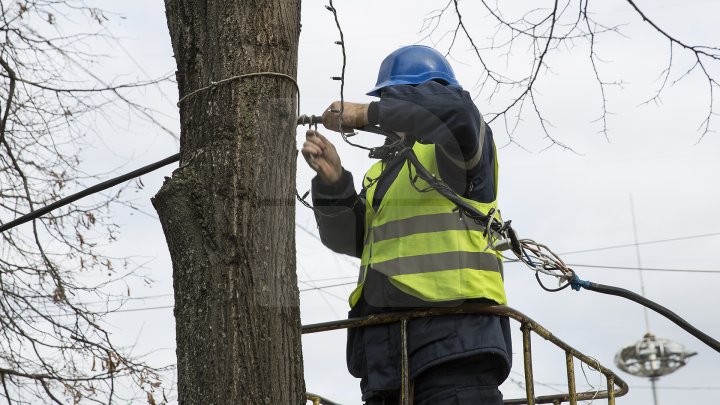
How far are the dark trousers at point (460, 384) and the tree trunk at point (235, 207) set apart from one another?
779 millimetres

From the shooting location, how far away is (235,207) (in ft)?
9.87

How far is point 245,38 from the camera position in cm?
316

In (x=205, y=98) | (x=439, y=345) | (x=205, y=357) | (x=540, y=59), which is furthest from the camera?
(x=540, y=59)

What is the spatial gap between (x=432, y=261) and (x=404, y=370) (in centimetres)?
39

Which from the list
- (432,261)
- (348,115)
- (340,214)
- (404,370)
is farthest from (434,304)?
(348,115)

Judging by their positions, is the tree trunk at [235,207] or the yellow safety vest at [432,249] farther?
the yellow safety vest at [432,249]

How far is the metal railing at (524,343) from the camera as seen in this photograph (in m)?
3.64

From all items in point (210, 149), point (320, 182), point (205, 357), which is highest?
point (320, 182)

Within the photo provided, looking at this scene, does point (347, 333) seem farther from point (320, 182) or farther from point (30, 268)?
point (30, 268)

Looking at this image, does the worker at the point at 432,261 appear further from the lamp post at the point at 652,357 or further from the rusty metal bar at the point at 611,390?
the lamp post at the point at 652,357

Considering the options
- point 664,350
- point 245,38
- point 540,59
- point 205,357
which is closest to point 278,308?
point 205,357

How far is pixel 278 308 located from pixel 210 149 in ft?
1.69

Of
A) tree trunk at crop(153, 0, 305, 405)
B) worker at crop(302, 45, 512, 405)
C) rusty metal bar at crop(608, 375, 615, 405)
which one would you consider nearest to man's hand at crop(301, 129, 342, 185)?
worker at crop(302, 45, 512, 405)

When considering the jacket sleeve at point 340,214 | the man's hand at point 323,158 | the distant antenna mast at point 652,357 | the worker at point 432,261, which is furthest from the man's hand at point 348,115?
the distant antenna mast at point 652,357
